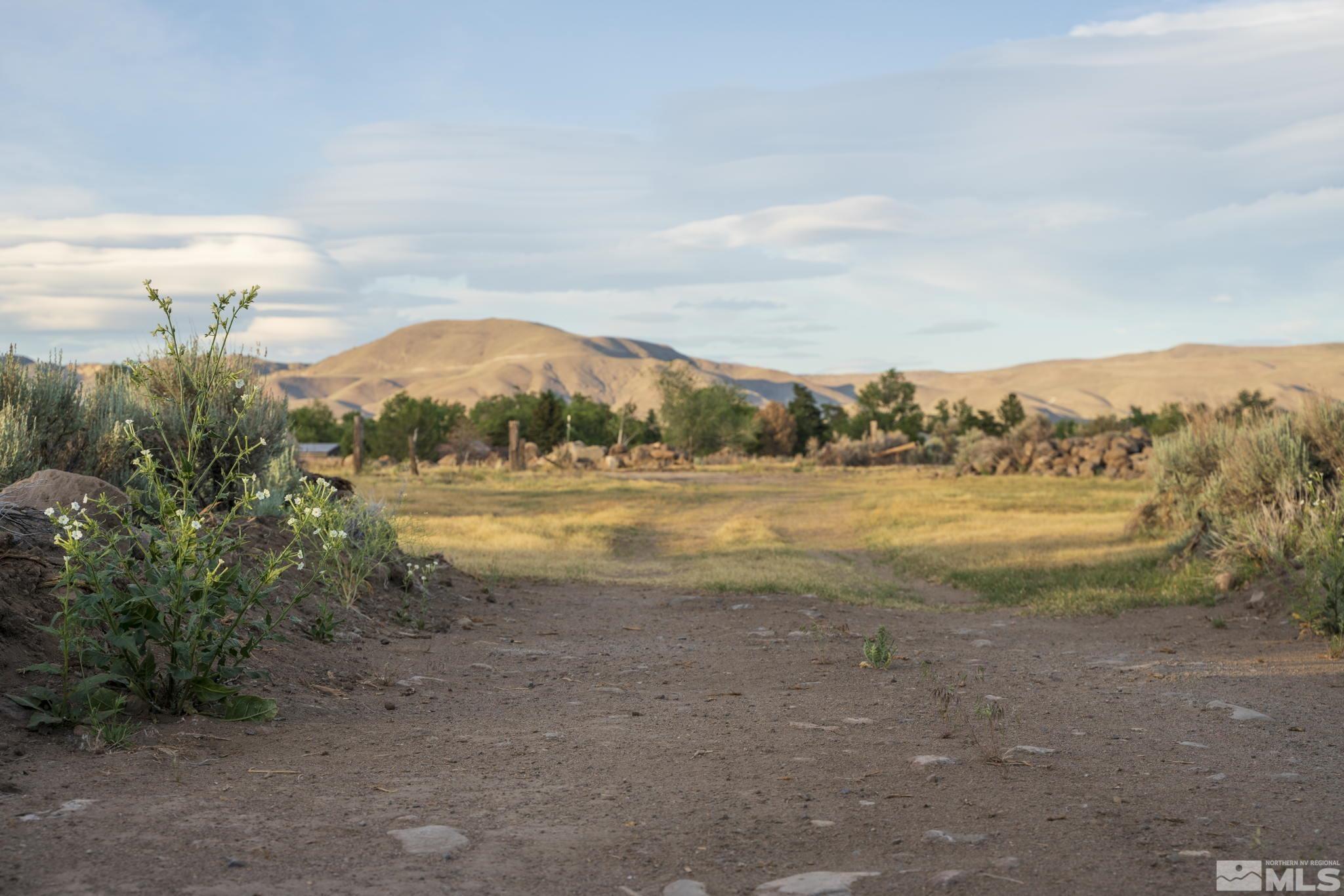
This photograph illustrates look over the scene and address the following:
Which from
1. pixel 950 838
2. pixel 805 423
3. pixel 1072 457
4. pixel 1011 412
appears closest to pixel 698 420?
pixel 805 423

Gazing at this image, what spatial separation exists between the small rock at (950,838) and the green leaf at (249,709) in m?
3.15

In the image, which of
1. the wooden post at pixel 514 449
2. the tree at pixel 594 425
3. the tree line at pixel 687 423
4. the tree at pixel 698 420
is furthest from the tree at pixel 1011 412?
the wooden post at pixel 514 449

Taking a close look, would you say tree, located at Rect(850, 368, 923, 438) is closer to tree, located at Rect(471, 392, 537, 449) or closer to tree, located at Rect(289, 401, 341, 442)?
tree, located at Rect(471, 392, 537, 449)

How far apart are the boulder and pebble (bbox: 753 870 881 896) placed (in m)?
5.26

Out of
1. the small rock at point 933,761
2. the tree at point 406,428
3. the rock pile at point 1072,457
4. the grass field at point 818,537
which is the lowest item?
the grass field at point 818,537

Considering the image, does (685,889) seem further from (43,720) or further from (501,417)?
(501,417)

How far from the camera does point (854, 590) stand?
1117 cm

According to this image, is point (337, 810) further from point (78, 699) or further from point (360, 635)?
point (360, 635)

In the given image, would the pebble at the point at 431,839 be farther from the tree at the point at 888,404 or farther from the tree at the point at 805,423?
the tree at the point at 888,404

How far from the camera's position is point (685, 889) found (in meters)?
2.96

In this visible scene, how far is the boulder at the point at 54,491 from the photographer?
6590 mm

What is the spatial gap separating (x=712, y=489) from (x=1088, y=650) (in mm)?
21227

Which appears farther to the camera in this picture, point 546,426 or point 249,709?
point 546,426

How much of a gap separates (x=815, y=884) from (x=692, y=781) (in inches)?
42.8
